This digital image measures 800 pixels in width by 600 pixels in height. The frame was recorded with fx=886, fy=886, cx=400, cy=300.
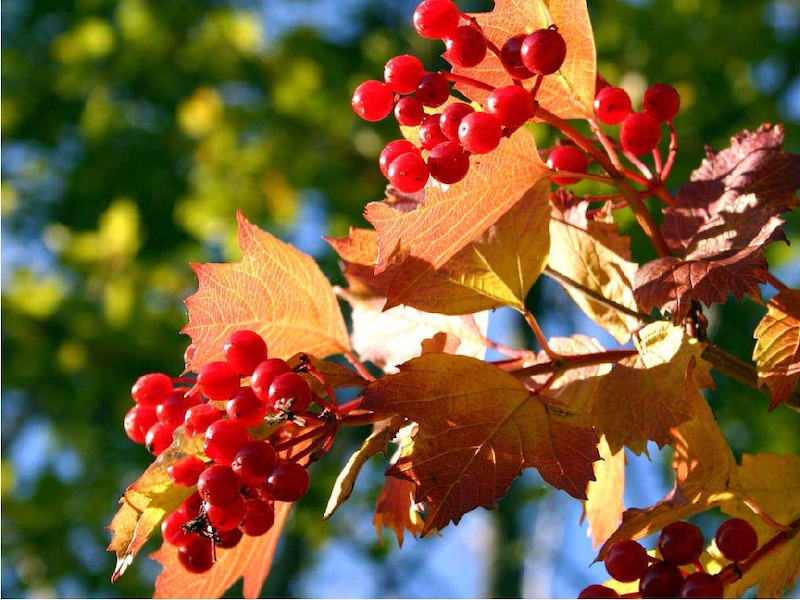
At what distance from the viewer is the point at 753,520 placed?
0.47m

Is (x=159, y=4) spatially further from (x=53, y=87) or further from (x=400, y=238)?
(x=400, y=238)

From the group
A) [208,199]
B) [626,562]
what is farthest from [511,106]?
[208,199]

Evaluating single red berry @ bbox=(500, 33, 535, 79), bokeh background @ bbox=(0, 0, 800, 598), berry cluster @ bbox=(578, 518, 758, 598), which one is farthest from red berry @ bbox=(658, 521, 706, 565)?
bokeh background @ bbox=(0, 0, 800, 598)

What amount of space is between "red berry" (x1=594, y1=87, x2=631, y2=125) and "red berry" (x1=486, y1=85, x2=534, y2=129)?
100mm

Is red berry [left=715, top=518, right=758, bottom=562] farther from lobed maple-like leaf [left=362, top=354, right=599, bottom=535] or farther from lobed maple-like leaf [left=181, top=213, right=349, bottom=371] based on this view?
lobed maple-like leaf [left=181, top=213, right=349, bottom=371]

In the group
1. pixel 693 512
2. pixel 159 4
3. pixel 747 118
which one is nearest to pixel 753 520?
pixel 693 512

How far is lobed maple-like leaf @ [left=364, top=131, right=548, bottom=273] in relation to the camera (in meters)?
0.44

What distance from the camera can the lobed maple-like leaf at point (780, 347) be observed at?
0.44 meters

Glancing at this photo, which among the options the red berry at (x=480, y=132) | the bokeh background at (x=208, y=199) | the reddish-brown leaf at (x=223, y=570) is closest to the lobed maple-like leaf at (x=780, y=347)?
the red berry at (x=480, y=132)

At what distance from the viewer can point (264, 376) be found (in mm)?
437

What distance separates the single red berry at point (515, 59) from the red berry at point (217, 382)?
0.21 metres

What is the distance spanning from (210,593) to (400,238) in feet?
→ 0.79

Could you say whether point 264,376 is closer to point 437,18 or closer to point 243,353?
point 243,353

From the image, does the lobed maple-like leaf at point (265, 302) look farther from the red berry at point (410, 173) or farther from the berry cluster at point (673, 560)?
the berry cluster at point (673, 560)
